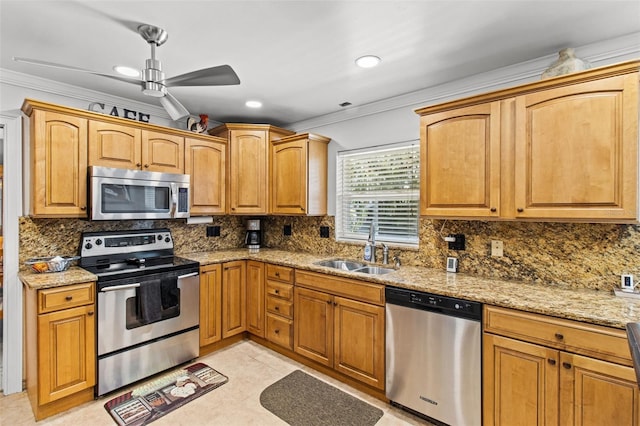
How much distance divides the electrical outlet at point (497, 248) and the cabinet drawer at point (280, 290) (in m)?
1.75

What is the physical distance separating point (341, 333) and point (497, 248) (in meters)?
1.39

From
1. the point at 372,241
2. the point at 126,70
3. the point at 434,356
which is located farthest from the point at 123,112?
the point at 434,356

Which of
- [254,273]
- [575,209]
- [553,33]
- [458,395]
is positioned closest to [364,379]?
[458,395]

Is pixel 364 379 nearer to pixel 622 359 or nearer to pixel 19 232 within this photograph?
pixel 622 359

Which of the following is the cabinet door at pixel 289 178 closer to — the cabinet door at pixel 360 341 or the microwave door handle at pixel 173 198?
the microwave door handle at pixel 173 198

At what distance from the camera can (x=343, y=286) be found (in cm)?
258

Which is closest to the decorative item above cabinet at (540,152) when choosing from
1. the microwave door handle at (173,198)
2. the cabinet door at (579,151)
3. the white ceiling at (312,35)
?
the cabinet door at (579,151)

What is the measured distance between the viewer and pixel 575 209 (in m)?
1.86

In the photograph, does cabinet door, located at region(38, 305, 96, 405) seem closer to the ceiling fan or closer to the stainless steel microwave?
the stainless steel microwave

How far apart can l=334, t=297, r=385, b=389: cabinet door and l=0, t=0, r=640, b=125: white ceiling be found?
6.04ft

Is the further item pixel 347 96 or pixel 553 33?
pixel 347 96

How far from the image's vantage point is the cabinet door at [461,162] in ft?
7.02

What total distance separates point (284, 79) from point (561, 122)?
198cm

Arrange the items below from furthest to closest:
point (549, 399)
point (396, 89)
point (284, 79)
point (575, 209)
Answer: point (396, 89), point (284, 79), point (575, 209), point (549, 399)
